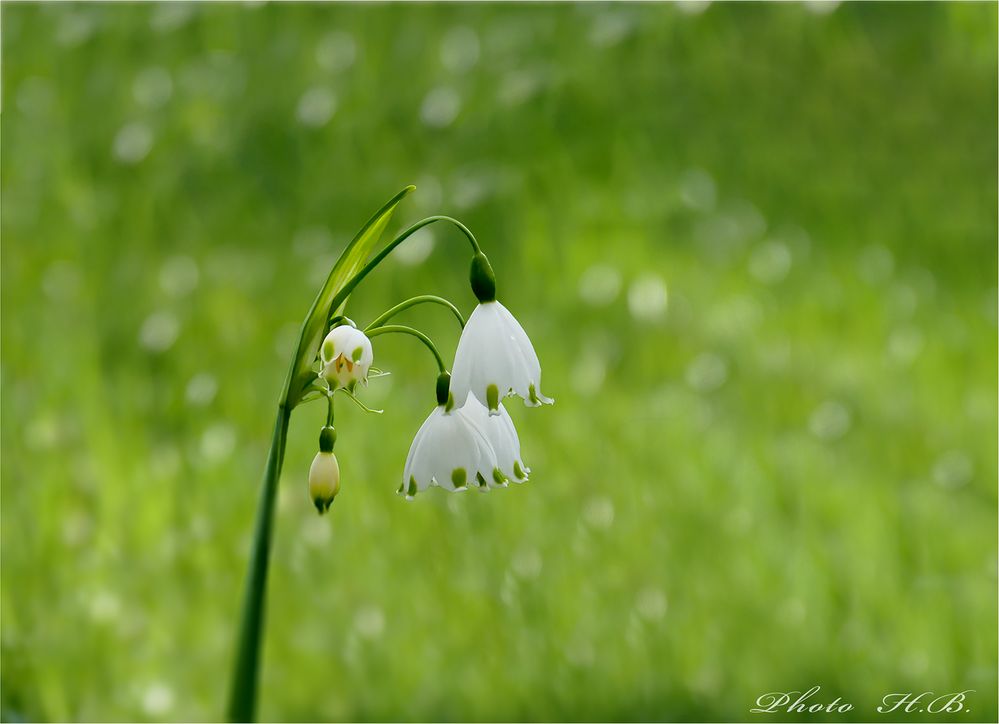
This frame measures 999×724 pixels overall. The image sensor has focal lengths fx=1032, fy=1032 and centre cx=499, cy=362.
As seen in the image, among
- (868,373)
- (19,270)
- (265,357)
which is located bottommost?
(868,373)

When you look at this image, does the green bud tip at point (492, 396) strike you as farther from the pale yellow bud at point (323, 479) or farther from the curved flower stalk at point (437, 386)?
the pale yellow bud at point (323, 479)

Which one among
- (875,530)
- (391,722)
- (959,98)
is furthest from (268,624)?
A: (959,98)

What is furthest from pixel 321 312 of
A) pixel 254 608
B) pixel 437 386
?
pixel 254 608

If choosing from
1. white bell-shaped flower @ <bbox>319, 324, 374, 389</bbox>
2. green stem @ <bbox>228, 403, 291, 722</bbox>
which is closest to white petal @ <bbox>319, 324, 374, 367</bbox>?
white bell-shaped flower @ <bbox>319, 324, 374, 389</bbox>

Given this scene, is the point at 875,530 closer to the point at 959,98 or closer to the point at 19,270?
the point at 959,98

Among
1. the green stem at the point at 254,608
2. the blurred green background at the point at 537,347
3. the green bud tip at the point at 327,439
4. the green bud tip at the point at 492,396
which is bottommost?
the green stem at the point at 254,608

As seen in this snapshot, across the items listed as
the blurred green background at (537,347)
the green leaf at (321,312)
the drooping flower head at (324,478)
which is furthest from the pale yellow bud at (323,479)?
the blurred green background at (537,347)

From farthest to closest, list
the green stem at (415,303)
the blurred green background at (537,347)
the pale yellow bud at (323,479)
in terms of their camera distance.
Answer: the blurred green background at (537,347) < the pale yellow bud at (323,479) < the green stem at (415,303)
